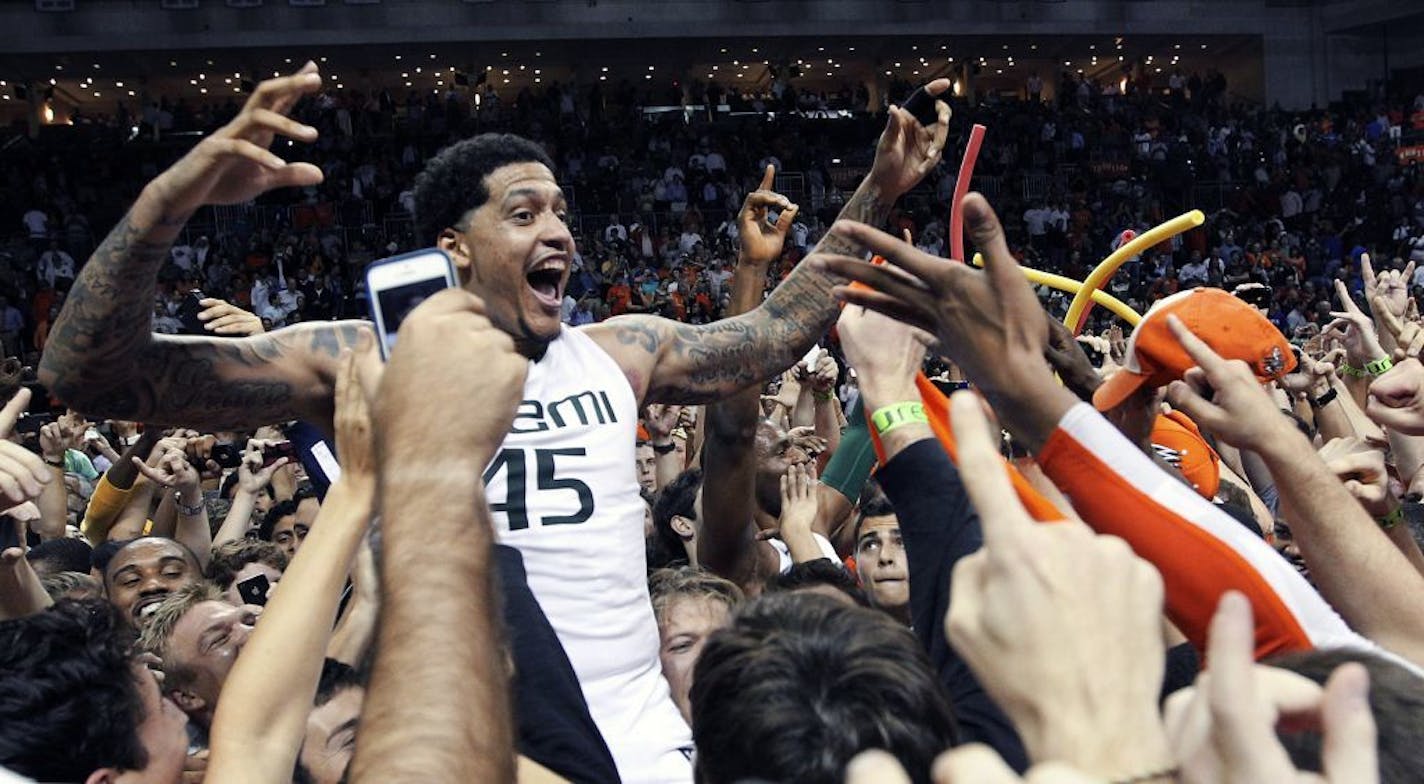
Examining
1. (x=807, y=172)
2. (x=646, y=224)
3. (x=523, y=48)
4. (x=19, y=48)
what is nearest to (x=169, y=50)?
(x=19, y=48)

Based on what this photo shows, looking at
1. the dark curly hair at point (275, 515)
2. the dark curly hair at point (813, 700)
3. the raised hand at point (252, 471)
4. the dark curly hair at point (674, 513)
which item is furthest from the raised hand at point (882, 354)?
the raised hand at point (252, 471)

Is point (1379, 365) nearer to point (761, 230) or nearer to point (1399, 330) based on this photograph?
point (1399, 330)

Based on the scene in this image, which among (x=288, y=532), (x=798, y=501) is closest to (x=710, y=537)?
(x=798, y=501)

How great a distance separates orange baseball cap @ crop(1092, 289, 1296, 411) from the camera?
2146 millimetres

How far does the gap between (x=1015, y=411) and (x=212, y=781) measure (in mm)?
1115

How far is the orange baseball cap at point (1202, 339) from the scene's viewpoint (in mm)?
2146

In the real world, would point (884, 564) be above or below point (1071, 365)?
below

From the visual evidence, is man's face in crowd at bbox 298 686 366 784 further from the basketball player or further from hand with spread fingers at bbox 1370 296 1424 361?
hand with spread fingers at bbox 1370 296 1424 361

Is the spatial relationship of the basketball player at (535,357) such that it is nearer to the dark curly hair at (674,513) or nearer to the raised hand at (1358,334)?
the dark curly hair at (674,513)

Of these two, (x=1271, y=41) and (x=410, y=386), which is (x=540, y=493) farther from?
(x=1271, y=41)

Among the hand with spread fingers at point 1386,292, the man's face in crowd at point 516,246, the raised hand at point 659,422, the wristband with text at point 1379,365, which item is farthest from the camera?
the raised hand at point 659,422

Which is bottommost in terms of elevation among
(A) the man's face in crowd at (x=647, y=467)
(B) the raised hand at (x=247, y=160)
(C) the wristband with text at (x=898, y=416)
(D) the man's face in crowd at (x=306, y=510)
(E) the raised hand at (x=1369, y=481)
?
(E) the raised hand at (x=1369, y=481)

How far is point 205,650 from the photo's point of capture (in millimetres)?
3203

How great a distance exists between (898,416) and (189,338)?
1.36 meters
